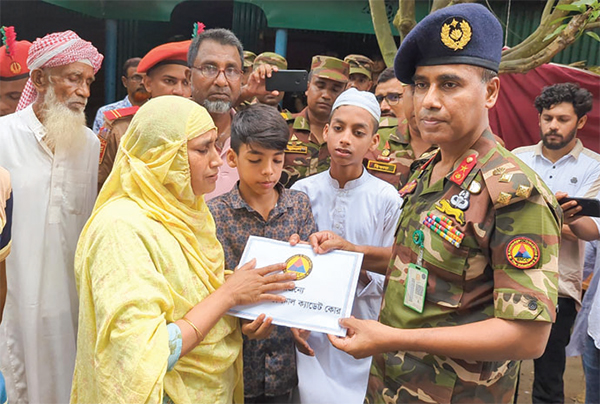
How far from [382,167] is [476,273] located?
2084mm

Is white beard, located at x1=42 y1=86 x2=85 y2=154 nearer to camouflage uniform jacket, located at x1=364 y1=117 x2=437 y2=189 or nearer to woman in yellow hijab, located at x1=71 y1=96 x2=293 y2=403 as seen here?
woman in yellow hijab, located at x1=71 y1=96 x2=293 y2=403

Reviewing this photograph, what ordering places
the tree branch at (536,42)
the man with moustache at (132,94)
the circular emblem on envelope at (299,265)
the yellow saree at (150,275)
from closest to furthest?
the yellow saree at (150,275)
the circular emblem on envelope at (299,265)
the tree branch at (536,42)
the man with moustache at (132,94)

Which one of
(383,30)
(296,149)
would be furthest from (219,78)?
(383,30)

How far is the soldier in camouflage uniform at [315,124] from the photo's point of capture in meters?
3.95

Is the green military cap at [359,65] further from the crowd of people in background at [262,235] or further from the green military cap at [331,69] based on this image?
the crowd of people in background at [262,235]

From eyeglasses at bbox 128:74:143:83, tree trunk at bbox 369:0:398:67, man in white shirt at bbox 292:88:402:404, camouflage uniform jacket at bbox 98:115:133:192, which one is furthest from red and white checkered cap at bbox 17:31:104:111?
tree trunk at bbox 369:0:398:67

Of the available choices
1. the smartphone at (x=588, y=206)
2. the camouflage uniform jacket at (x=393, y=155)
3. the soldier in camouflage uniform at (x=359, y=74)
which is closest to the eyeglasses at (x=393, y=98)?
the camouflage uniform jacket at (x=393, y=155)

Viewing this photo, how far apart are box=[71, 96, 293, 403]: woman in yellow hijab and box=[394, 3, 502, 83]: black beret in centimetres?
99

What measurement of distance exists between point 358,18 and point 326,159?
4.34 meters

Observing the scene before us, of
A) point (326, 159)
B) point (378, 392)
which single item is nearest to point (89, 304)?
point (378, 392)

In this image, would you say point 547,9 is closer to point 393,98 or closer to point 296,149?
point 393,98

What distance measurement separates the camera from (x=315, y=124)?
166 inches

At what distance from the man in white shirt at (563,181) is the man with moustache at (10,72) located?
4.36 m

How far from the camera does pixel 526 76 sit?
6.86m
